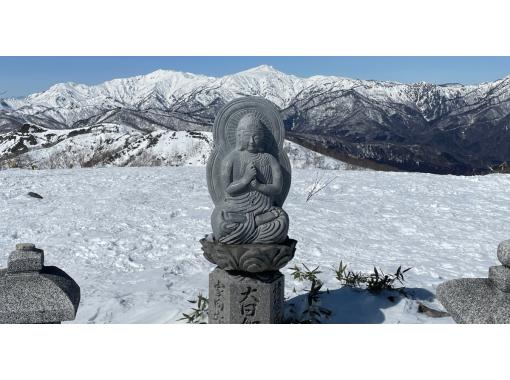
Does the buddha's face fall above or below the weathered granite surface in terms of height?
above

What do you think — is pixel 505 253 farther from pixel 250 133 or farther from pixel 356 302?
pixel 250 133

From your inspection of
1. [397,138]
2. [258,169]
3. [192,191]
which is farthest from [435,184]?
[397,138]

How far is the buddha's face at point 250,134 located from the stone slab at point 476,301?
2.54m

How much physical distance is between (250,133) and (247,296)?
173cm

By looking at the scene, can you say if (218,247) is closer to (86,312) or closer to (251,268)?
(251,268)

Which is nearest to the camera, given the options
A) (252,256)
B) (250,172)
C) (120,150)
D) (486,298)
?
(486,298)

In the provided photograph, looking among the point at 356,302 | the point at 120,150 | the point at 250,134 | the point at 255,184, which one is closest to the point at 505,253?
the point at 356,302

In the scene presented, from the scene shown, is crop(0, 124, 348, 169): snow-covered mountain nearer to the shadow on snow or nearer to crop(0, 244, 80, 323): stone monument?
the shadow on snow

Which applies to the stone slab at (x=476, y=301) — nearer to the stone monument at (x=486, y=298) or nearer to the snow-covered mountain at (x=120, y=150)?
the stone monument at (x=486, y=298)

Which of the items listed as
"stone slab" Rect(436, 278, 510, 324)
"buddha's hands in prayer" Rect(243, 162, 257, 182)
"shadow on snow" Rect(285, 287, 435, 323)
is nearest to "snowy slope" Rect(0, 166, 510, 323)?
"shadow on snow" Rect(285, 287, 435, 323)

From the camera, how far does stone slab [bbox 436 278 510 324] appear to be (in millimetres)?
4515

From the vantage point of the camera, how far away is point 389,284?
A: 21.5ft

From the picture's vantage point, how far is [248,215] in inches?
200

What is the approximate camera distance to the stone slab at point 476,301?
178 inches
